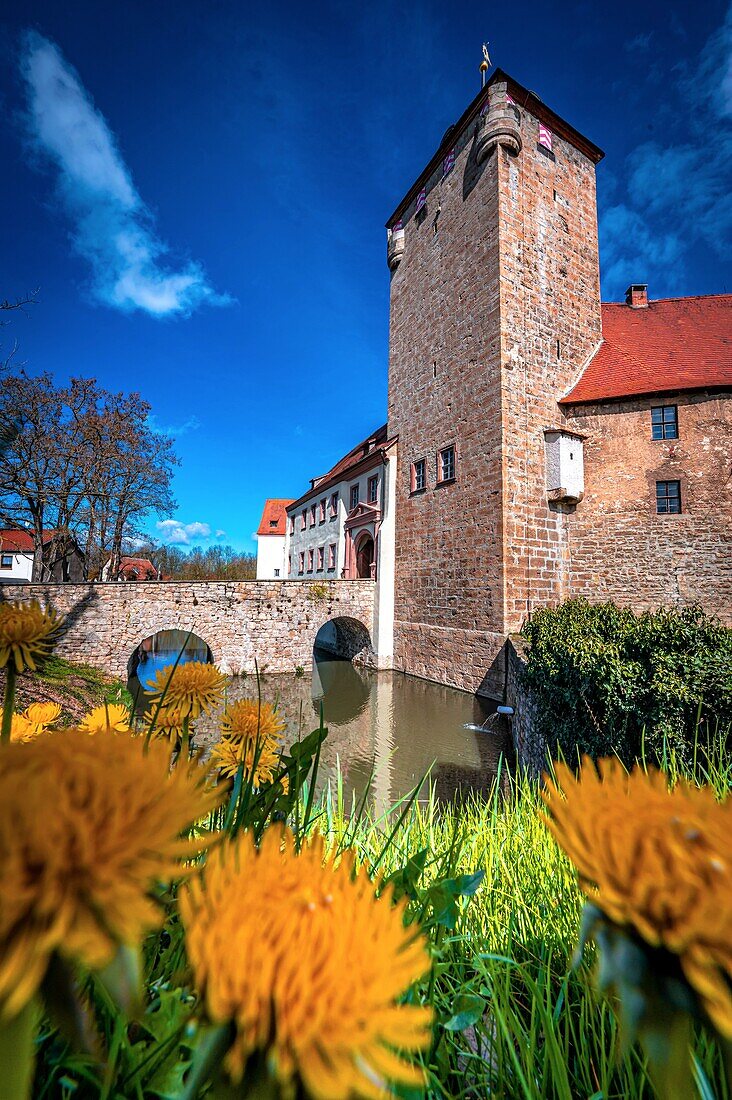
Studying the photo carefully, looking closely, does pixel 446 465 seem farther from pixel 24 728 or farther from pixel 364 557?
pixel 24 728

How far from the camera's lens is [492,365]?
41.1 feet

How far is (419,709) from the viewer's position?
11.9m

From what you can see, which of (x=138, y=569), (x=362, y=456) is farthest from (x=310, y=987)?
(x=138, y=569)

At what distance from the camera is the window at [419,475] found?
1552 cm

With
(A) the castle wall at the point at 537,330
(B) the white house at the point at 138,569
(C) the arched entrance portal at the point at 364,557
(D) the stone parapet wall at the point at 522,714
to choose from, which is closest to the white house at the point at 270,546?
(B) the white house at the point at 138,569

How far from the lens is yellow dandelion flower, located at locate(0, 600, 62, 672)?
868 millimetres

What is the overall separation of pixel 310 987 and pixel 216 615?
1595 centimetres

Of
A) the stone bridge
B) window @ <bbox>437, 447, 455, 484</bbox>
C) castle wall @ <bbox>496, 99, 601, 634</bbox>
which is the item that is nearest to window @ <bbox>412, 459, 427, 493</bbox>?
window @ <bbox>437, 447, 455, 484</bbox>

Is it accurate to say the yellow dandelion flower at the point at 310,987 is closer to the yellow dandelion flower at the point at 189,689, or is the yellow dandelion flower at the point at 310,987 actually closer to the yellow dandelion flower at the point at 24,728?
the yellow dandelion flower at the point at 189,689

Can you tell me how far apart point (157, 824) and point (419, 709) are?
12.3 meters

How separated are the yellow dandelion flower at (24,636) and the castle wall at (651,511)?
44.1 ft

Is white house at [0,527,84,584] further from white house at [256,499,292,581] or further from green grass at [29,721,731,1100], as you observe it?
white house at [256,499,292,581]

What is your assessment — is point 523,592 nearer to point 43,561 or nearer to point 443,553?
point 443,553

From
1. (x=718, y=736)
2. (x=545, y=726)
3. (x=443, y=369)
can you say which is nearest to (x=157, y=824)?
(x=718, y=736)
